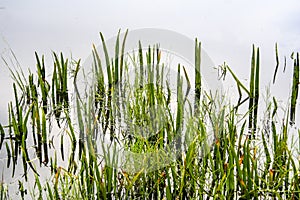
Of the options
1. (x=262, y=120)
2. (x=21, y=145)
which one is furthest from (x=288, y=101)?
(x=21, y=145)

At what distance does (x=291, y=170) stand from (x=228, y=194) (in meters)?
0.24

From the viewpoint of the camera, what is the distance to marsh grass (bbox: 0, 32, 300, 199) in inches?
90.4

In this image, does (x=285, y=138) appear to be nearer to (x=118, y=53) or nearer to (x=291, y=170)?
(x=291, y=170)

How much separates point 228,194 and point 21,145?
95 centimetres

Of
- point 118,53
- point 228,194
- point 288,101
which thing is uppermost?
point 118,53

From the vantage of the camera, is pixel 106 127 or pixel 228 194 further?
pixel 106 127

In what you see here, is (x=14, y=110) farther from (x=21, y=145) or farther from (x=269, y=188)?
(x=269, y=188)

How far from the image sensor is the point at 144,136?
2.57 meters

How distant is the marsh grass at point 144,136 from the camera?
7.53ft

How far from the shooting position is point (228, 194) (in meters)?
2.26

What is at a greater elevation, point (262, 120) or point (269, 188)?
point (262, 120)

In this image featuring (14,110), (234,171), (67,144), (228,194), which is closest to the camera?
(228,194)

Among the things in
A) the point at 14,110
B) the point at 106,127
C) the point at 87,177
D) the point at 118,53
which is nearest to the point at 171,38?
the point at 118,53

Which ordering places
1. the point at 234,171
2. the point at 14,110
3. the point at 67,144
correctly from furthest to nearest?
1. the point at 14,110
2. the point at 67,144
3. the point at 234,171
